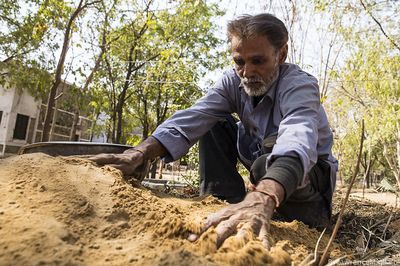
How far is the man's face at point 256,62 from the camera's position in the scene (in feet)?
7.36

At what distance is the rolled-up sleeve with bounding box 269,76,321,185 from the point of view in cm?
166

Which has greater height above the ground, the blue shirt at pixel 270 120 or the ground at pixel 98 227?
the blue shirt at pixel 270 120

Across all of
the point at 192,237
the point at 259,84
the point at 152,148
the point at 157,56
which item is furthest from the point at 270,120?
the point at 157,56

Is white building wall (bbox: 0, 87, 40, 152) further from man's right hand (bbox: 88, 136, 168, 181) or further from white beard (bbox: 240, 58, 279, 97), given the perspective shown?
white beard (bbox: 240, 58, 279, 97)

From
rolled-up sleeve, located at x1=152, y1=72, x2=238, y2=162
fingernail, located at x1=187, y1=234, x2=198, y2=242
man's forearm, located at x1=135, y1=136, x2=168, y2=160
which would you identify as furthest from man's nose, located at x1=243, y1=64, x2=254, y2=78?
fingernail, located at x1=187, y1=234, x2=198, y2=242

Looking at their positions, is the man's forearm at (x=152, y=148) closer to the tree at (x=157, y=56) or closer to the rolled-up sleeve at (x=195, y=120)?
the rolled-up sleeve at (x=195, y=120)

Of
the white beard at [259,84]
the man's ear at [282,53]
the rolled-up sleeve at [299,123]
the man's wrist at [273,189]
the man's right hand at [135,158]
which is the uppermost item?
the man's ear at [282,53]

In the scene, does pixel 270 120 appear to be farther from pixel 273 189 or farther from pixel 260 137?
pixel 273 189

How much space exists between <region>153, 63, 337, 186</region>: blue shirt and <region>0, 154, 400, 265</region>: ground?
0.41m

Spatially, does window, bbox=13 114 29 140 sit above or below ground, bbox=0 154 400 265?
above

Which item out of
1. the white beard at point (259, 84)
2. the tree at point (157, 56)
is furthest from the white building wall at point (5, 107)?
the white beard at point (259, 84)

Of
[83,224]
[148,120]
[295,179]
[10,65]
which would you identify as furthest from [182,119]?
[148,120]

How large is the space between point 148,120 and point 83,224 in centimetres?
1644

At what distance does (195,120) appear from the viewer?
2652 mm
